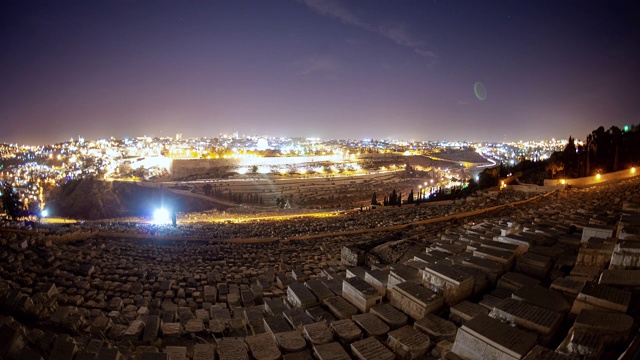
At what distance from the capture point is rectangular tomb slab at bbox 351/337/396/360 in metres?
2.93

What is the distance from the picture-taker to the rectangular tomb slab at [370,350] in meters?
2.93

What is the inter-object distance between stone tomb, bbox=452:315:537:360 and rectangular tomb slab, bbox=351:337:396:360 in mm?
623

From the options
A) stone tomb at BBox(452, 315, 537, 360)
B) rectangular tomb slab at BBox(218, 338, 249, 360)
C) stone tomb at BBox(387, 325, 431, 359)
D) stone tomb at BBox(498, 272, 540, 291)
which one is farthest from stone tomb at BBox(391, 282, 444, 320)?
rectangular tomb slab at BBox(218, 338, 249, 360)

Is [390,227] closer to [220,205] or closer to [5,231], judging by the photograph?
[5,231]

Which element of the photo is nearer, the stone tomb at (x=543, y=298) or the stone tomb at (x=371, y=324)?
the stone tomb at (x=543, y=298)

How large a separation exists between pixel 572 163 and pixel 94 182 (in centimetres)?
4502

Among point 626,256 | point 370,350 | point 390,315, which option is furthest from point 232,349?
point 626,256

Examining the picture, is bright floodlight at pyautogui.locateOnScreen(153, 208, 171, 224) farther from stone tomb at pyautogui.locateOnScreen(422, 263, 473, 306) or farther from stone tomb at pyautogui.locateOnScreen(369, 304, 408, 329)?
stone tomb at pyautogui.locateOnScreen(422, 263, 473, 306)

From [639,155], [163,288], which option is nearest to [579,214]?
[163,288]

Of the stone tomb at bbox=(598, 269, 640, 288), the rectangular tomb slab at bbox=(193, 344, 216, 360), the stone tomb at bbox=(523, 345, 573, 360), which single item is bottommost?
the rectangular tomb slab at bbox=(193, 344, 216, 360)

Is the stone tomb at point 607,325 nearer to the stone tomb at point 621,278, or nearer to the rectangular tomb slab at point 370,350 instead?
the stone tomb at point 621,278

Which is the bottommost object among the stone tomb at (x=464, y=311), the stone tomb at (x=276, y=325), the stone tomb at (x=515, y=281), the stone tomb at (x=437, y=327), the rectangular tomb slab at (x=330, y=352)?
the stone tomb at (x=276, y=325)

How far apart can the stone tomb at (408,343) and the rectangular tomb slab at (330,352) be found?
1.61 feet

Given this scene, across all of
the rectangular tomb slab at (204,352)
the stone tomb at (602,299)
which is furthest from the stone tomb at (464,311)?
the rectangular tomb slab at (204,352)
